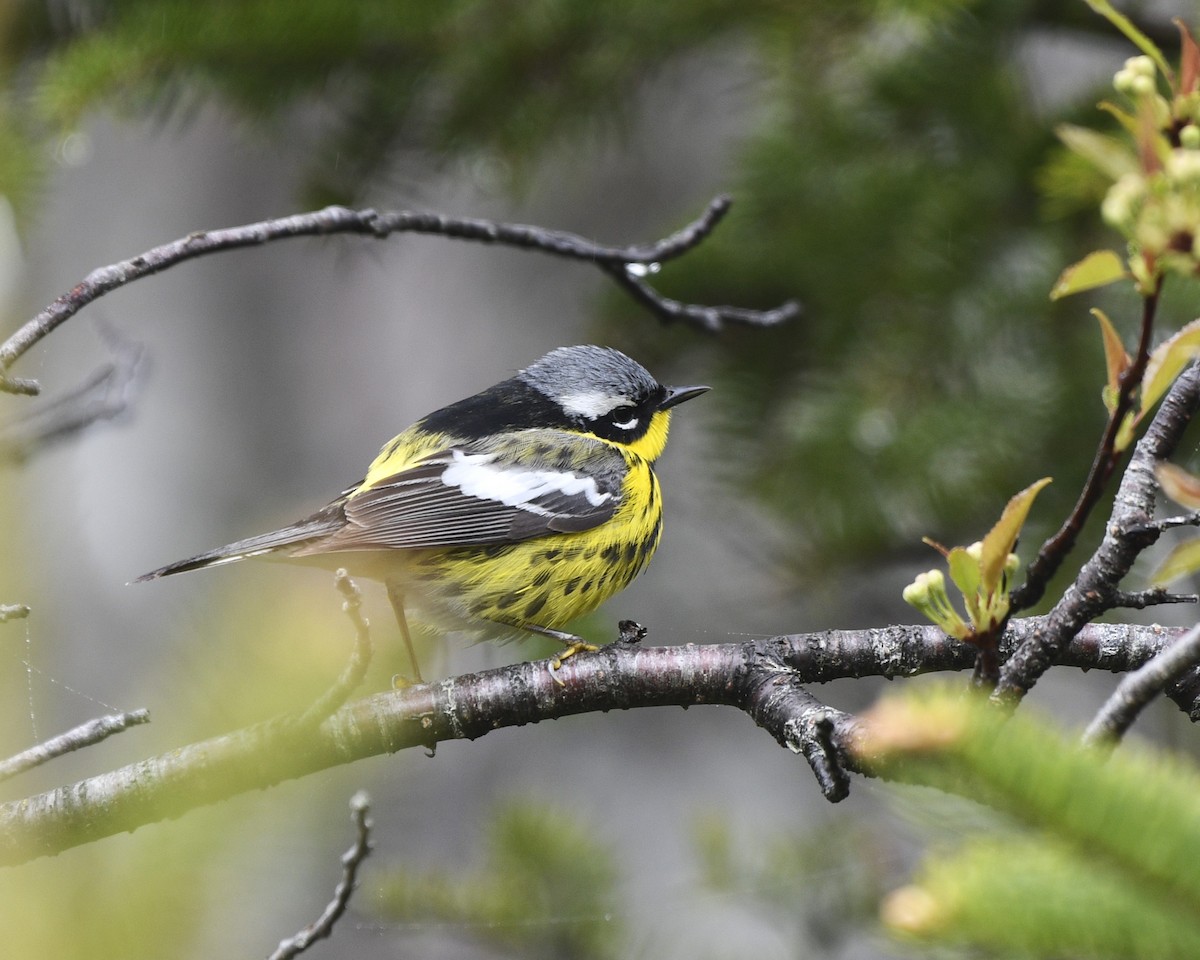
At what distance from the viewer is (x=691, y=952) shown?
8.85 ft

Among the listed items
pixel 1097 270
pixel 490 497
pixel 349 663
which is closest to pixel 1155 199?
pixel 1097 270

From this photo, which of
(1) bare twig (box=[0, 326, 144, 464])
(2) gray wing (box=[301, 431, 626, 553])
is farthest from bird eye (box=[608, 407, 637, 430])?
(1) bare twig (box=[0, 326, 144, 464])

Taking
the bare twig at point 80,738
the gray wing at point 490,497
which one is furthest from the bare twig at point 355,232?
the gray wing at point 490,497

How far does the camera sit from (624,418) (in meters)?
3.27

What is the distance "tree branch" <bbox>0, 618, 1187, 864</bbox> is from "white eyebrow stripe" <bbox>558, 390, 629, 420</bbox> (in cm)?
129

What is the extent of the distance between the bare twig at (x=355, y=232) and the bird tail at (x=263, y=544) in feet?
1.81

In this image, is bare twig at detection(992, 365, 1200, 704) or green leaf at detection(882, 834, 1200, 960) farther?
bare twig at detection(992, 365, 1200, 704)

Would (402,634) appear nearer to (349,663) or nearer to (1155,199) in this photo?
(349,663)

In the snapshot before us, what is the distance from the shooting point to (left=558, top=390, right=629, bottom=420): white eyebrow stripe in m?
3.22

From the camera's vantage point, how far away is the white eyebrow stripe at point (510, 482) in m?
2.88

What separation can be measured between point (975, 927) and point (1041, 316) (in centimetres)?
256

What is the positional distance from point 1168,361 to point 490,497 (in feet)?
6.55

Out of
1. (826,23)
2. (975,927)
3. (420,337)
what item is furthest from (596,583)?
(420,337)

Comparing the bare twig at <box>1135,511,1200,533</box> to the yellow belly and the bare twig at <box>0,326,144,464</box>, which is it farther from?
the bare twig at <box>0,326,144,464</box>
